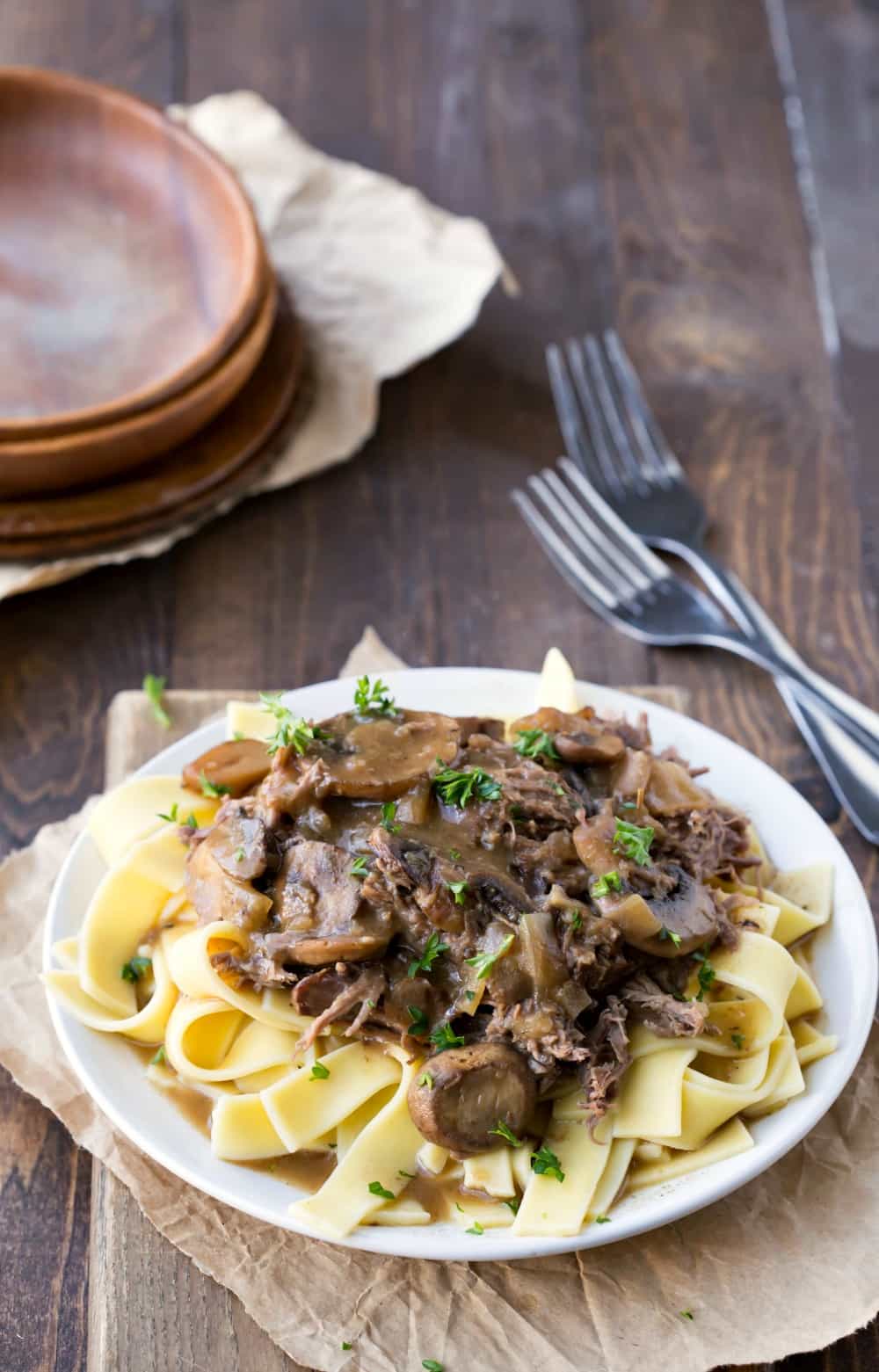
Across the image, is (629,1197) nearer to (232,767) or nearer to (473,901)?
(473,901)

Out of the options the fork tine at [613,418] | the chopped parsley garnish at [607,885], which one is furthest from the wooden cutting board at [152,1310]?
the fork tine at [613,418]

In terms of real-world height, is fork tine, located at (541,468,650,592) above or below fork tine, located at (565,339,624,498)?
below

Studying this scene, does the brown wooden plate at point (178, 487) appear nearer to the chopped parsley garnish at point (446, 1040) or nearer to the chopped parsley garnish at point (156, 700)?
the chopped parsley garnish at point (156, 700)

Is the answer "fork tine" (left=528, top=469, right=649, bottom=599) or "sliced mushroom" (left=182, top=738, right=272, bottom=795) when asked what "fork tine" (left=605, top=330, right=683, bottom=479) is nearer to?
"fork tine" (left=528, top=469, right=649, bottom=599)

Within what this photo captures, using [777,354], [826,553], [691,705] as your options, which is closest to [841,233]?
[777,354]

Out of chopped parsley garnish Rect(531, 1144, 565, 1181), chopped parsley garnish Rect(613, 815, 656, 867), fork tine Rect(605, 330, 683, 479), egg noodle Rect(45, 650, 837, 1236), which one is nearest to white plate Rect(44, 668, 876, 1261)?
egg noodle Rect(45, 650, 837, 1236)

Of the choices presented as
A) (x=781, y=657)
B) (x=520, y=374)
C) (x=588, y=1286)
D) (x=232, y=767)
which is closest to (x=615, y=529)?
(x=781, y=657)

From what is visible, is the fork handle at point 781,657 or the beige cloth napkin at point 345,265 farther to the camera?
the beige cloth napkin at point 345,265
